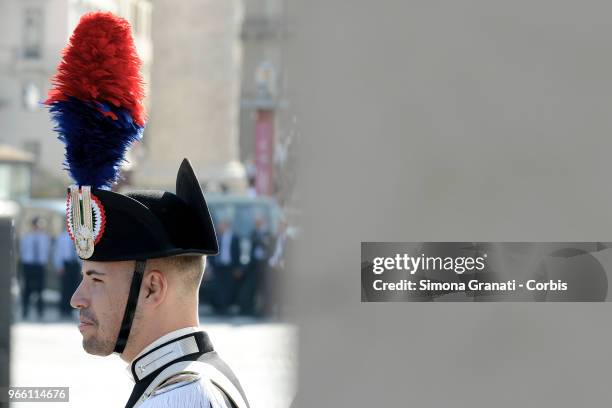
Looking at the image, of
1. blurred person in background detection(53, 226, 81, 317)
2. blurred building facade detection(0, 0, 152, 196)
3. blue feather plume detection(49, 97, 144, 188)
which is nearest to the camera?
blue feather plume detection(49, 97, 144, 188)

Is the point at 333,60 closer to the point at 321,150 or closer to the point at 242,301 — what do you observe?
the point at 321,150

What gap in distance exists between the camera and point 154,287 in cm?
184

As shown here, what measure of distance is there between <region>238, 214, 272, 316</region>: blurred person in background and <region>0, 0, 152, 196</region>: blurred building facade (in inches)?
249

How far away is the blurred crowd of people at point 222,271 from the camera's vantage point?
12.8 meters

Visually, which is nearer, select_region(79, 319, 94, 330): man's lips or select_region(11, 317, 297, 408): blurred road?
select_region(79, 319, 94, 330): man's lips

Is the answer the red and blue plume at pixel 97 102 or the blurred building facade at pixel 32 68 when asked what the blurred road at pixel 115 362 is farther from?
the blurred building facade at pixel 32 68

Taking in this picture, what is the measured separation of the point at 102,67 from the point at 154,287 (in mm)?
352

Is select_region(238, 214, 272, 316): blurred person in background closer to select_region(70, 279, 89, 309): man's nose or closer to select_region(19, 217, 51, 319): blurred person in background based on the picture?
select_region(19, 217, 51, 319): blurred person in background

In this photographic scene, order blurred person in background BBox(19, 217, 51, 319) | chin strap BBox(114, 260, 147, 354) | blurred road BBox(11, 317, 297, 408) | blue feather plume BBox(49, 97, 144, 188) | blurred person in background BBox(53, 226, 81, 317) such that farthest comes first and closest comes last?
blurred person in background BBox(19, 217, 51, 319) < blurred person in background BBox(53, 226, 81, 317) < blurred road BBox(11, 317, 297, 408) < blue feather plume BBox(49, 97, 144, 188) < chin strap BBox(114, 260, 147, 354)

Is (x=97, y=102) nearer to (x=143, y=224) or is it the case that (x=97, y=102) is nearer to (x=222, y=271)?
(x=143, y=224)

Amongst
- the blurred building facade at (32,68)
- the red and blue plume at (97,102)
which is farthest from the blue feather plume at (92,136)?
the blurred building facade at (32,68)

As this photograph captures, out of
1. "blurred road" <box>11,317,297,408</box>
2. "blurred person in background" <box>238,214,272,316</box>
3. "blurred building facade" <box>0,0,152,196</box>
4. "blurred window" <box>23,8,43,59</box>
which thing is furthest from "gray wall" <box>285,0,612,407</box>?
"blurred window" <box>23,8,43,59</box>

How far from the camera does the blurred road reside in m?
5.85

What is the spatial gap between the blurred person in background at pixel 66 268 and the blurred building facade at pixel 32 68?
601cm
